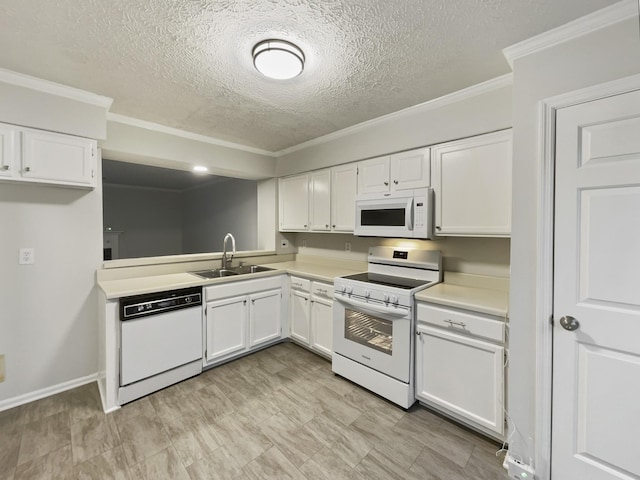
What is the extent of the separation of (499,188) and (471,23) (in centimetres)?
107

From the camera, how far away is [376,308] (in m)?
2.26

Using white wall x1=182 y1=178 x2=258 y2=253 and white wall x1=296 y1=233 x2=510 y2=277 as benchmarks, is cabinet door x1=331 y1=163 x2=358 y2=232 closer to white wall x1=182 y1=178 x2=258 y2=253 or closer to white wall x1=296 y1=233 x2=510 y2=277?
white wall x1=296 y1=233 x2=510 y2=277

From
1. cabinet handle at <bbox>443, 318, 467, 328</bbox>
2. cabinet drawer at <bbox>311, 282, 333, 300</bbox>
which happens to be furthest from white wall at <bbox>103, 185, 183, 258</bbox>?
cabinet handle at <bbox>443, 318, 467, 328</bbox>

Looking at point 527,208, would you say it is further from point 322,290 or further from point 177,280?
point 177,280

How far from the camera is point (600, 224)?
1.37 metres

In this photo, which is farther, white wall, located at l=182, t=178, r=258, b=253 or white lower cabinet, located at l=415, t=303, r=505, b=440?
white wall, located at l=182, t=178, r=258, b=253

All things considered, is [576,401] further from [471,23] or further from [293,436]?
[471,23]

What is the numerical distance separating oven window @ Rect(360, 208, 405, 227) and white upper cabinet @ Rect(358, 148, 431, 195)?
8.4 inches

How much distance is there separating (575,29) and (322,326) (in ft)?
9.00

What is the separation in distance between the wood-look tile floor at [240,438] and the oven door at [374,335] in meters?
0.30

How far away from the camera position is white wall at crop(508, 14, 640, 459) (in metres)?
1.47

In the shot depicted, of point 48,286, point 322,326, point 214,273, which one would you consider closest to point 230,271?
point 214,273

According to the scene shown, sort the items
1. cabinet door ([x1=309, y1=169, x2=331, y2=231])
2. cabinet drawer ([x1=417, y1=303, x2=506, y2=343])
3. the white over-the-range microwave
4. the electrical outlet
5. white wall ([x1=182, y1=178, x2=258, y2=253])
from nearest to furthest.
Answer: cabinet drawer ([x1=417, y1=303, x2=506, y2=343]) → the electrical outlet → the white over-the-range microwave → cabinet door ([x1=309, y1=169, x2=331, y2=231]) → white wall ([x1=182, y1=178, x2=258, y2=253])

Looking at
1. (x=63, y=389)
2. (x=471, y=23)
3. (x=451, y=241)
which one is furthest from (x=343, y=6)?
(x=63, y=389)
